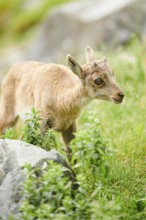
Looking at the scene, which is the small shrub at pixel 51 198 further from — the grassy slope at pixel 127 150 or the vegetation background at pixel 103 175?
the grassy slope at pixel 127 150

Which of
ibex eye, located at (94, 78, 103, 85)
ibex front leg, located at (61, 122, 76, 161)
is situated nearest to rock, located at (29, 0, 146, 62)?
ibex front leg, located at (61, 122, 76, 161)

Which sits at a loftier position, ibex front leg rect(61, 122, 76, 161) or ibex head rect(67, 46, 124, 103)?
ibex head rect(67, 46, 124, 103)

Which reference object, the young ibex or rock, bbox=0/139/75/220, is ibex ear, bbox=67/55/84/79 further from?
rock, bbox=0/139/75/220

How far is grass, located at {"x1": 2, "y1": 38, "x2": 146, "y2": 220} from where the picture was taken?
22.7 ft

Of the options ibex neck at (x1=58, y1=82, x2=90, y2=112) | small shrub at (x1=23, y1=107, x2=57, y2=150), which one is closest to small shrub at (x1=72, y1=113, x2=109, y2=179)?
small shrub at (x1=23, y1=107, x2=57, y2=150)

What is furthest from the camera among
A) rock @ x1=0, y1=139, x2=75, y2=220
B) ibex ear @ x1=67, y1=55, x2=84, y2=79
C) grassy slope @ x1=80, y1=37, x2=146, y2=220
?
ibex ear @ x1=67, y1=55, x2=84, y2=79

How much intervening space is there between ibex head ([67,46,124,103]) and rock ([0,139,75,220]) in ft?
5.67

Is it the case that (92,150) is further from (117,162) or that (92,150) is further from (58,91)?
(58,91)

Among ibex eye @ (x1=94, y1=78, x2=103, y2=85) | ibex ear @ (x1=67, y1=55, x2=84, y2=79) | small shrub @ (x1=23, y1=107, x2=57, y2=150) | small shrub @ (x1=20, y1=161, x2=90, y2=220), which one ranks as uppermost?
ibex ear @ (x1=67, y1=55, x2=84, y2=79)

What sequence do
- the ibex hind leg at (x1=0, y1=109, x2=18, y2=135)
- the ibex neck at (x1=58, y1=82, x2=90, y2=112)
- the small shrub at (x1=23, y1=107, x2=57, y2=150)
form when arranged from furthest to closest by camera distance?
1. the ibex hind leg at (x1=0, y1=109, x2=18, y2=135)
2. the ibex neck at (x1=58, y1=82, x2=90, y2=112)
3. the small shrub at (x1=23, y1=107, x2=57, y2=150)

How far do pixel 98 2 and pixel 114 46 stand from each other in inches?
181

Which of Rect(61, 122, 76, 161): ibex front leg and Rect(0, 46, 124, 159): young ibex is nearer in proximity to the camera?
Rect(0, 46, 124, 159): young ibex

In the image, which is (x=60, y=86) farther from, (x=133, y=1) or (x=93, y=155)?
(x=133, y=1)

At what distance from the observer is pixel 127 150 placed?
367 inches
